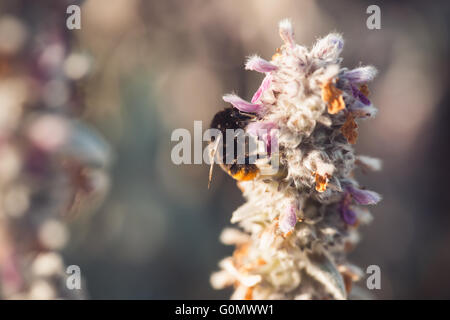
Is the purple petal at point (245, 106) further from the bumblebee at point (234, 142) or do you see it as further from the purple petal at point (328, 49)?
the purple petal at point (328, 49)

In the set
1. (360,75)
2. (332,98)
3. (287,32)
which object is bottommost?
(332,98)

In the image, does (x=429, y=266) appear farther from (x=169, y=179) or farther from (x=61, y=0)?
(x=61, y=0)

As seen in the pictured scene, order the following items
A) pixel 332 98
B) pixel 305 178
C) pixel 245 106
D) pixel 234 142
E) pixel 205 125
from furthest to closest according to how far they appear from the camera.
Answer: pixel 205 125, pixel 234 142, pixel 245 106, pixel 305 178, pixel 332 98

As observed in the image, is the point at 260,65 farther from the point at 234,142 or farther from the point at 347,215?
the point at 347,215

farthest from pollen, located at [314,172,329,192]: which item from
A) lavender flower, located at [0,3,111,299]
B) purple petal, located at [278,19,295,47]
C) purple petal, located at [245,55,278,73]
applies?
lavender flower, located at [0,3,111,299]

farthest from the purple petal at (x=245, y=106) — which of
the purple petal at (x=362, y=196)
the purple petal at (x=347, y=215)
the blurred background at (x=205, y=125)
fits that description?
the blurred background at (x=205, y=125)

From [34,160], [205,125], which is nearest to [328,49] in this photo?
[34,160]
